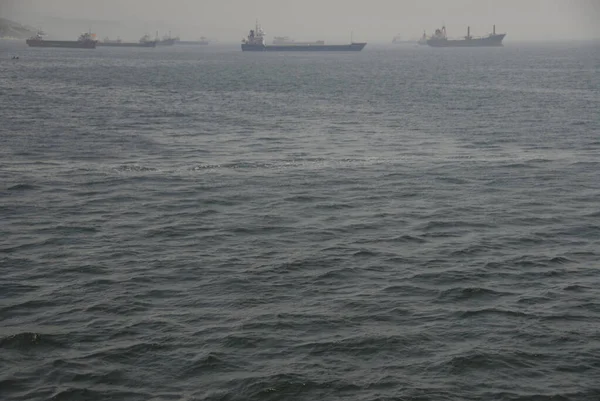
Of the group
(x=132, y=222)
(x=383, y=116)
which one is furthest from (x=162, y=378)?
(x=383, y=116)

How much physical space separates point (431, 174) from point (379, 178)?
12.7 ft

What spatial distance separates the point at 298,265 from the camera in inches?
1291

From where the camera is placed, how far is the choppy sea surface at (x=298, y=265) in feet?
75.4

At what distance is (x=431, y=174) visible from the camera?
52.3 metres

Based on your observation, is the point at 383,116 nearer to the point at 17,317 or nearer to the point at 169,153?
the point at 169,153

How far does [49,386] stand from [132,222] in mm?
17999

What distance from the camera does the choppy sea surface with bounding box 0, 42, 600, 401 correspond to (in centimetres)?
2297

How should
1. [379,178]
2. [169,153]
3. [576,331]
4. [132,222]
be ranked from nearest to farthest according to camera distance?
[576,331] → [132,222] → [379,178] → [169,153]

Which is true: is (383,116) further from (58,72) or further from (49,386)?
(58,72)

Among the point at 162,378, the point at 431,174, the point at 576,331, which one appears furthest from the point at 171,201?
the point at 576,331

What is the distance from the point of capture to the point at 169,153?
2377 inches

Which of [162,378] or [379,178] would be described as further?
[379,178]

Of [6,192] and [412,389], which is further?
[6,192]

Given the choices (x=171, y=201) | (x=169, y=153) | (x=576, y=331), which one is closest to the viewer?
(x=576, y=331)
